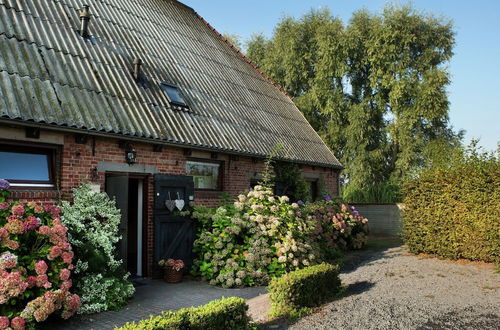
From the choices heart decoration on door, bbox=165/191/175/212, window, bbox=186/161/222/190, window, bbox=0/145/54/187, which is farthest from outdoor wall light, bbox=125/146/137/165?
window, bbox=186/161/222/190

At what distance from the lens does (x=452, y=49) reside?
24156mm

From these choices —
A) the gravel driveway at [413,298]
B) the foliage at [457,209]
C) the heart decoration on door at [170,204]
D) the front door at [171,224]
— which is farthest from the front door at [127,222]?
the foliage at [457,209]

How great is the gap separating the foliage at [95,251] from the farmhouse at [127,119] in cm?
42

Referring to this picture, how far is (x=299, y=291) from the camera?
6703 millimetres

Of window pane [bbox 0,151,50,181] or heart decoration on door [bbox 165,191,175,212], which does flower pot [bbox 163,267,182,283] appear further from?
window pane [bbox 0,151,50,181]

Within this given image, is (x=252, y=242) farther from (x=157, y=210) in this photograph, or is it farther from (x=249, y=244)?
(x=157, y=210)

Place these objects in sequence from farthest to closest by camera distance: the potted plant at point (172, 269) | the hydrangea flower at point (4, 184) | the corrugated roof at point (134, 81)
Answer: the potted plant at point (172, 269) → the corrugated roof at point (134, 81) → the hydrangea flower at point (4, 184)

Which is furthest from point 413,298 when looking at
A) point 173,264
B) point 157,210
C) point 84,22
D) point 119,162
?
point 84,22

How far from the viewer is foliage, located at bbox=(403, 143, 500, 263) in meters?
11.1

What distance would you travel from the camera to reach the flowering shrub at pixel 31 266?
5387 millimetres

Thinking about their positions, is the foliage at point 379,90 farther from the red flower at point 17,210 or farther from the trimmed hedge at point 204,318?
the red flower at point 17,210

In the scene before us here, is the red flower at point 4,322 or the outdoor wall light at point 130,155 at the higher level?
the outdoor wall light at point 130,155

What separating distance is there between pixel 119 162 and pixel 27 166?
1782mm

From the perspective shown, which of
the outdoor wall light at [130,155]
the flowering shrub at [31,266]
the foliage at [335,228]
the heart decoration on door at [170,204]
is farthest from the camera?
the foliage at [335,228]
